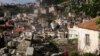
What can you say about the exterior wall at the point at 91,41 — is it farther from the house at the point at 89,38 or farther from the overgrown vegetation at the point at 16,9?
the overgrown vegetation at the point at 16,9

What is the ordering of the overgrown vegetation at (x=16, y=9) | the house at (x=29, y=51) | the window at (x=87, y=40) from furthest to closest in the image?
the overgrown vegetation at (x=16, y=9)
the house at (x=29, y=51)
the window at (x=87, y=40)

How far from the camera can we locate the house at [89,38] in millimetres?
22797

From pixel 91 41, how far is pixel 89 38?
309mm

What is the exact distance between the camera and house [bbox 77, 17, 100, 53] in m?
22.8

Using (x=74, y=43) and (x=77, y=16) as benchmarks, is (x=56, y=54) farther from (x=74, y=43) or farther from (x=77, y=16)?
(x=77, y=16)

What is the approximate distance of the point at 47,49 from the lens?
26031mm

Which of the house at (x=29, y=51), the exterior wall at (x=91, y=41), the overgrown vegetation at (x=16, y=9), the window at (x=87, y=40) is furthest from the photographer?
the overgrown vegetation at (x=16, y=9)

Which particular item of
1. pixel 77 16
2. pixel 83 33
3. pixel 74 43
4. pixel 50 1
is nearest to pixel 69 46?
pixel 74 43

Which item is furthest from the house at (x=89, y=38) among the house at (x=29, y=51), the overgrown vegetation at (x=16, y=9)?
the overgrown vegetation at (x=16, y=9)

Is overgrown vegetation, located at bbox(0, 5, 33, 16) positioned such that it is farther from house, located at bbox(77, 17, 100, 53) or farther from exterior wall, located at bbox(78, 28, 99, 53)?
exterior wall, located at bbox(78, 28, 99, 53)

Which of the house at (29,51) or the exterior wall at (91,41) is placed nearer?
the exterior wall at (91,41)

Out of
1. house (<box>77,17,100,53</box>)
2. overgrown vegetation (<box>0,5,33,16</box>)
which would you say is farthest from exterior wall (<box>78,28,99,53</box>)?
overgrown vegetation (<box>0,5,33,16</box>)

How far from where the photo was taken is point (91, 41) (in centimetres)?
2320

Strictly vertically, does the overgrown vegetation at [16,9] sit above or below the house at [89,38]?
below
